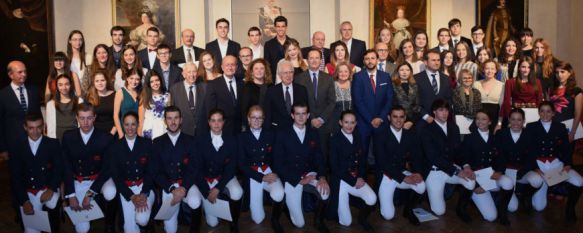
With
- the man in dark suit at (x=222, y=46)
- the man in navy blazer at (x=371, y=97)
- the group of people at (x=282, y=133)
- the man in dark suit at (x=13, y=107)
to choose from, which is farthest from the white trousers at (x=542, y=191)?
the man in dark suit at (x=13, y=107)

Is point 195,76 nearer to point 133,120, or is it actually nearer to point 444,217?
point 133,120

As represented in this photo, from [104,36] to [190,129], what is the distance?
16.9 feet

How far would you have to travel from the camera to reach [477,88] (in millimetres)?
7055

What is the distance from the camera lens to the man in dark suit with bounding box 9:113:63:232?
5160 millimetres

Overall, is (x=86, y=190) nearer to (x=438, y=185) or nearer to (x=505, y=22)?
(x=438, y=185)

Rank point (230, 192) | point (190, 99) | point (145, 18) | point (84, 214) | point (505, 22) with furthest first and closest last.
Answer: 1. point (505, 22)
2. point (145, 18)
3. point (190, 99)
4. point (230, 192)
5. point (84, 214)

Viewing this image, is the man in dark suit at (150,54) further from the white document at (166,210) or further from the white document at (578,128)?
the white document at (578,128)

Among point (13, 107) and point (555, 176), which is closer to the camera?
point (555, 176)

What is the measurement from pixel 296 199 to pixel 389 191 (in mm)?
943

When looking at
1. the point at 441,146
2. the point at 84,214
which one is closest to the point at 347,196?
the point at 441,146

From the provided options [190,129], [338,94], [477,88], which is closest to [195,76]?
[190,129]

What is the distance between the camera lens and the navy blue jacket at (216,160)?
18.0 ft

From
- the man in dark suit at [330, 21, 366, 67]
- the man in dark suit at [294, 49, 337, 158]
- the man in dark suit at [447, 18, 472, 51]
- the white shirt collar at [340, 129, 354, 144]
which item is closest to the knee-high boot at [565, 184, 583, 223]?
the white shirt collar at [340, 129, 354, 144]

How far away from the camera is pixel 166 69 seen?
22.7 feet
